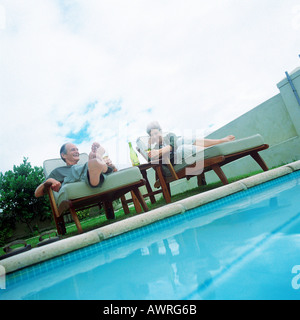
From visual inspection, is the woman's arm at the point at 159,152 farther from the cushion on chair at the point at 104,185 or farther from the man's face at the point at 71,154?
the man's face at the point at 71,154

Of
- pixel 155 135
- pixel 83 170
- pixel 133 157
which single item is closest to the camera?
pixel 83 170

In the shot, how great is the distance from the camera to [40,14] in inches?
177

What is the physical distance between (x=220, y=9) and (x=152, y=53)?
101 inches

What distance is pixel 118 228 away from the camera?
2178 mm

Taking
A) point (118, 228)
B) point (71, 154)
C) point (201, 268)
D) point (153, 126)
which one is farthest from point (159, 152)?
point (201, 268)

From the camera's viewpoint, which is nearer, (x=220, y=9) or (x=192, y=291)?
(x=192, y=291)

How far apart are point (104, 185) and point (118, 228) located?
0.89 metres

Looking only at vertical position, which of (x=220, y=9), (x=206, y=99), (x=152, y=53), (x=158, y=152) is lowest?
(x=158, y=152)

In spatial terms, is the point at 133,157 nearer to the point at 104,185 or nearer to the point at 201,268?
the point at 104,185

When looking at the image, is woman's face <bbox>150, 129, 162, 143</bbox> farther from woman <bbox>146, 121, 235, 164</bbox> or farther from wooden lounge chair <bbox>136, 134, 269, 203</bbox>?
wooden lounge chair <bbox>136, 134, 269, 203</bbox>

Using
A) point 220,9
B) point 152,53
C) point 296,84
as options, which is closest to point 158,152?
point 296,84

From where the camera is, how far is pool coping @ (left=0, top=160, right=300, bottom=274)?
1.81 meters

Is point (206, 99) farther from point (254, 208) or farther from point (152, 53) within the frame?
point (254, 208)
